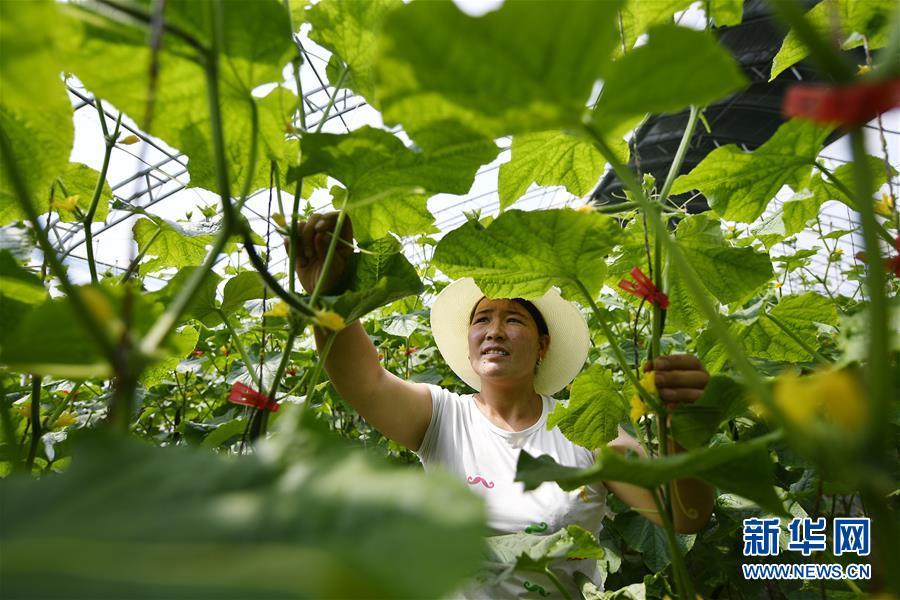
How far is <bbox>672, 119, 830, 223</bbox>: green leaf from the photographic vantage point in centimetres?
75

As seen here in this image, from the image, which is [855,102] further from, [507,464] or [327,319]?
[507,464]

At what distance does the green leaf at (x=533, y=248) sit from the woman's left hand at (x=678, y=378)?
157 mm

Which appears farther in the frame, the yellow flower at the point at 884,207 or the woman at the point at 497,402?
the woman at the point at 497,402

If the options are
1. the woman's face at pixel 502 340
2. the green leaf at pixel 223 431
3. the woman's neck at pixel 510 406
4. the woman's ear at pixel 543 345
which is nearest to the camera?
the green leaf at pixel 223 431

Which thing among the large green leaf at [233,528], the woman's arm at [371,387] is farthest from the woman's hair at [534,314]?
the large green leaf at [233,528]

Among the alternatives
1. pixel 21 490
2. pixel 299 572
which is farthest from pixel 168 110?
pixel 299 572

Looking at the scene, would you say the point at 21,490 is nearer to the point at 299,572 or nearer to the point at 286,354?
the point at 299,572

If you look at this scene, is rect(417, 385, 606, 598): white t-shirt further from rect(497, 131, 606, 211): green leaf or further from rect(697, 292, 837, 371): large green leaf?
rect(497, 131, 606, 211): green leaf

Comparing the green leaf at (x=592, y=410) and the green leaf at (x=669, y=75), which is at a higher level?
the green leaf at (x=669, y=75)

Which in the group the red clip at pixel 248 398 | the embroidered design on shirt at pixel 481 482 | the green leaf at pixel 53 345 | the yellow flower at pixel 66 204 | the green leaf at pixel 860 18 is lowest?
the embroidered design on shirt at pixel 481 482

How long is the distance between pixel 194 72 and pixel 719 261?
0.74 metres

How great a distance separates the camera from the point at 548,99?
1.31 ft

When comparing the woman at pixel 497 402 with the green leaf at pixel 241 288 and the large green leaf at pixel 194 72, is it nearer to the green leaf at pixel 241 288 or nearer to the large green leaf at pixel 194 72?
the green leaf at pixel 241 288

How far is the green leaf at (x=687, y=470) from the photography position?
1.53 ft
